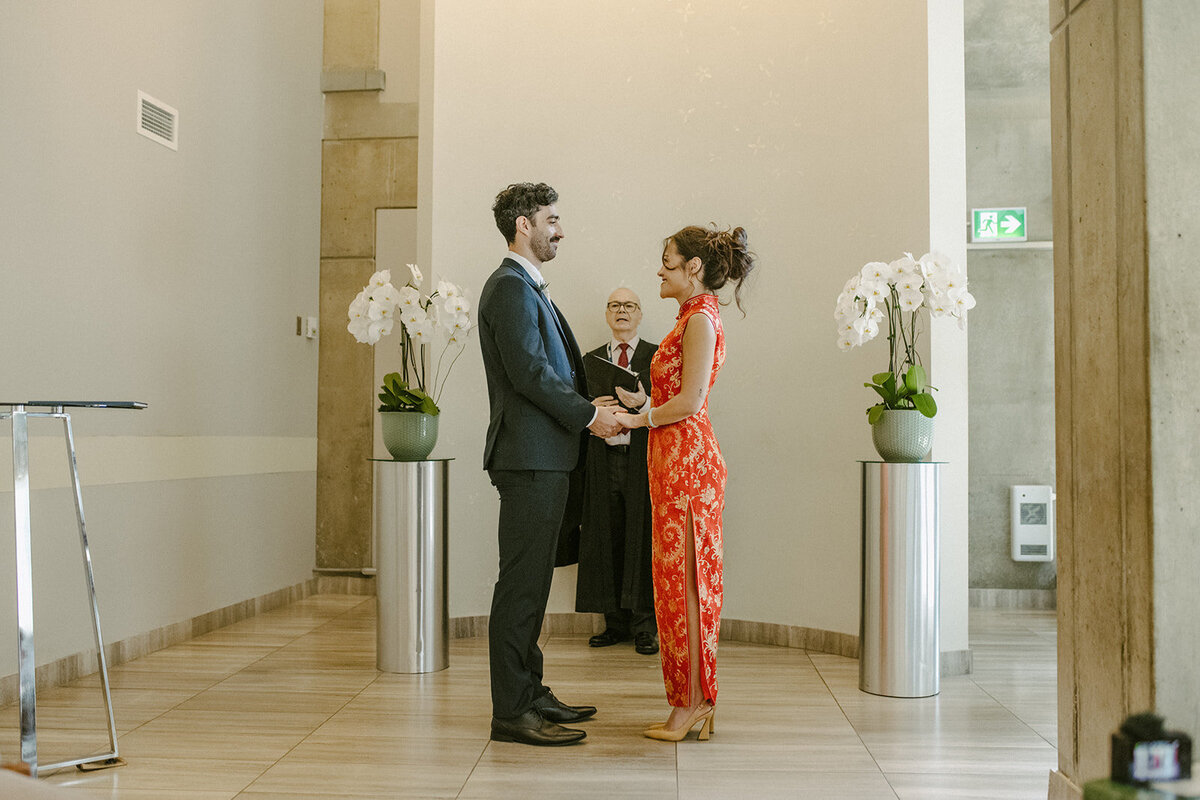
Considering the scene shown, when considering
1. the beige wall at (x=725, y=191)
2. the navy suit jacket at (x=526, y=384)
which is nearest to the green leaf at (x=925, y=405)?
the beige wall at (x=725, y=191)

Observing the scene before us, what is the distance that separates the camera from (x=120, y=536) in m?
4.68

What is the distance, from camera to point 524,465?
3.35m

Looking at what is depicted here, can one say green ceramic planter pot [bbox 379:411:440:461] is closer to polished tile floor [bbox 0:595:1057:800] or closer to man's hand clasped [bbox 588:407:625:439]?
polished tile floor [bbox 0:595:1057:800]

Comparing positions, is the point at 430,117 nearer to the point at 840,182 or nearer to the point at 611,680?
the point at 840,182

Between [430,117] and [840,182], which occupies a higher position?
[430,117]

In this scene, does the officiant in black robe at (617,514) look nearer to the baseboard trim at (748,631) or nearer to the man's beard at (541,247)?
the baseboard trim at (748,631)

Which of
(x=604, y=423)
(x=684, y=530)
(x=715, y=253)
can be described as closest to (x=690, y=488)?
(x=684, y=530)

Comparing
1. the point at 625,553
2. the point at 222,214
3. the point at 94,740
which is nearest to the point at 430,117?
the point at 222,214

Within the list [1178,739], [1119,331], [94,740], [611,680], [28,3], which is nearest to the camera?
[1178,739]

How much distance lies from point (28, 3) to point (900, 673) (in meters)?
4.45

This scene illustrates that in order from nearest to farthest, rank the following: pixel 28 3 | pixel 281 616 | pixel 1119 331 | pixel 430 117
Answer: pixel 1119 331, pixel 28 3, pixel 430 117, pixel 281 616

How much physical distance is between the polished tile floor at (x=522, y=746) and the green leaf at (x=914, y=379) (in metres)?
1.29

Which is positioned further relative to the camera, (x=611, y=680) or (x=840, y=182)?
(x=840, y=182)

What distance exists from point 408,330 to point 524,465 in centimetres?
158
